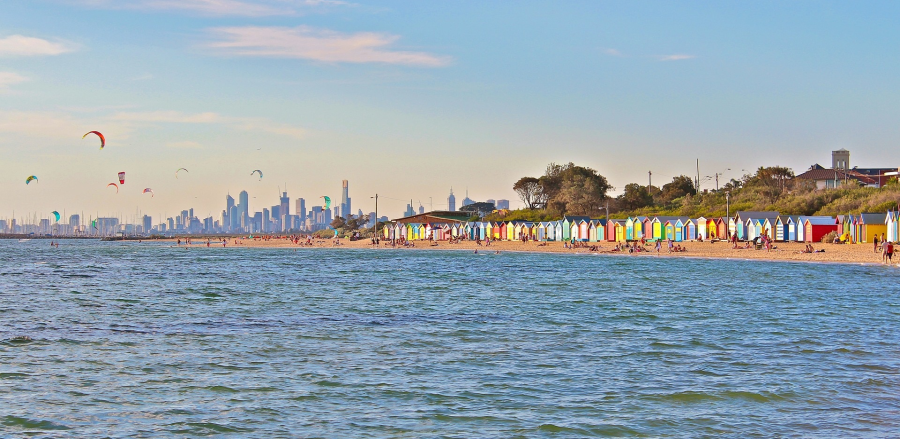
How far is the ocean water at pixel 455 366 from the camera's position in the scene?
28.0 ft

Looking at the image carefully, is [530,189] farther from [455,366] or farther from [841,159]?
[455,366]

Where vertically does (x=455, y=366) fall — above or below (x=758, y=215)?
below

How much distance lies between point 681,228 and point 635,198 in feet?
104

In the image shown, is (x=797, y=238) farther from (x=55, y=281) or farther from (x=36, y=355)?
(x=36, y=355)

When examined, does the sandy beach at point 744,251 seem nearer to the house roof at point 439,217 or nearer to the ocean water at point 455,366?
the ocean water at point 455,366

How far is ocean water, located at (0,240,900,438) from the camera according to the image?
8.54 metres

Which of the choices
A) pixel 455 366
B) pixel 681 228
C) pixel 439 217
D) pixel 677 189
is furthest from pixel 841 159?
pixel 455 366

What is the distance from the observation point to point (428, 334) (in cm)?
1532

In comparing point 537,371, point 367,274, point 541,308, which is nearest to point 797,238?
point 367,274

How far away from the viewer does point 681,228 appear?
67625 millimetres

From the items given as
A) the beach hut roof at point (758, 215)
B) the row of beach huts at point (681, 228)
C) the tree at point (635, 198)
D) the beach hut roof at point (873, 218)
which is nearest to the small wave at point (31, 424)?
the row of beach huts at point (681, 228)

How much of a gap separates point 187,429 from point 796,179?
303ft

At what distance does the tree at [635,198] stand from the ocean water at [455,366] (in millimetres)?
75915

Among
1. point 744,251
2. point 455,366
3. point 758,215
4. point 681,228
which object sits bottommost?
point 455,366
